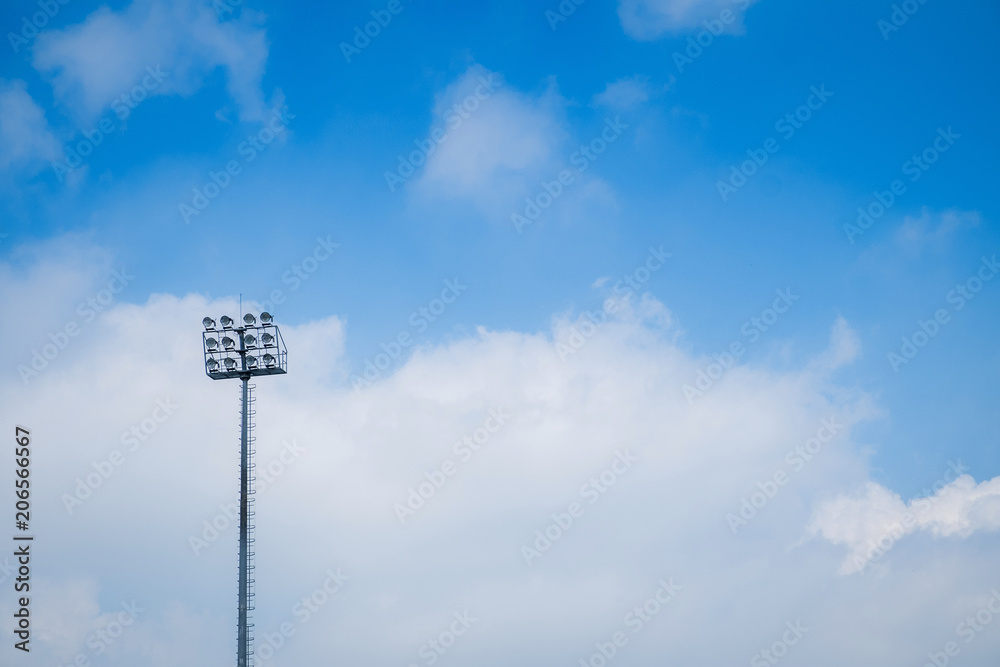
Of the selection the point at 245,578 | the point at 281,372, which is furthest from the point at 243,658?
the point at 281,372

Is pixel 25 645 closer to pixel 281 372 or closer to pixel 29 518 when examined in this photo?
pixel 29 518

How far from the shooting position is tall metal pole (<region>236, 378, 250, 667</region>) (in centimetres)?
4719

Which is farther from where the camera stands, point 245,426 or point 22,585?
point 245,426

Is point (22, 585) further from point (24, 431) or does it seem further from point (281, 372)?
point (281, 372)

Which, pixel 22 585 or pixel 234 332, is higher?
pixel 234 332

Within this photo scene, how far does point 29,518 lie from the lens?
46469mm

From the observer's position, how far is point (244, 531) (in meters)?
48.3

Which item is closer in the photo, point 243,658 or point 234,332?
point 243,658

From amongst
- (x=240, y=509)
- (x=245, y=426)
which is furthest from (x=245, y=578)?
(x=245, y=426)

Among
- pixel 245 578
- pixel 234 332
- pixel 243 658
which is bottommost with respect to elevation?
pixel 243 658

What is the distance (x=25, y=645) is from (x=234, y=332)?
1671 cm

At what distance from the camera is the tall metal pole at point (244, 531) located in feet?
155

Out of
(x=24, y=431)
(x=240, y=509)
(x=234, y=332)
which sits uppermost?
(x=234, y=332)

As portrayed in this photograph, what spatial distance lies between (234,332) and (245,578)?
11.7 metres
